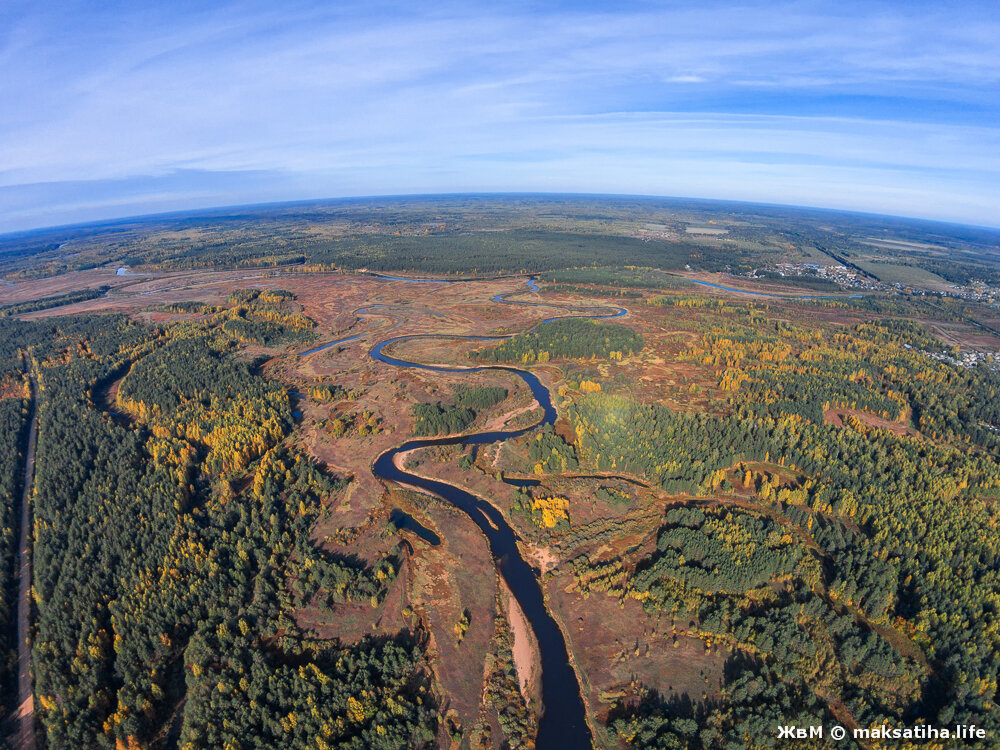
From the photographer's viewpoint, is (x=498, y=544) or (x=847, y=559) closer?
(x=847, y=559)

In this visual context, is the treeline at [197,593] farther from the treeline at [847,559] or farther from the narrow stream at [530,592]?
the treeline at [847,559]

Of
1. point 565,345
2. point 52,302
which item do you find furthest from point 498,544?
point 52,302

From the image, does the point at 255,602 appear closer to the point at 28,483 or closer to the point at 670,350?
the point at 28,483

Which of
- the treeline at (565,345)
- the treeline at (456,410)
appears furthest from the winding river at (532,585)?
the treeline at (565,345)

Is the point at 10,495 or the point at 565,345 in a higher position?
the point at 565,345

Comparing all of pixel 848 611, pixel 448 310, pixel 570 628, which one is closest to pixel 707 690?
pixel 570 628

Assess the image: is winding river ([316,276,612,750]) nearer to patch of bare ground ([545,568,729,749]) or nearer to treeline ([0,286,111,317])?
patch of bare ground ([545,568,729,749])

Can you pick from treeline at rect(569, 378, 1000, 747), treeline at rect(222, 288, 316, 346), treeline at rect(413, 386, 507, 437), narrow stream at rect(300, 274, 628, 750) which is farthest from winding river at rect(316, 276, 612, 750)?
treeline at rect(222, 288, 316, 346)

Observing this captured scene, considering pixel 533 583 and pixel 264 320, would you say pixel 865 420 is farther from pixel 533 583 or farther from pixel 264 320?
pixel 264 320
